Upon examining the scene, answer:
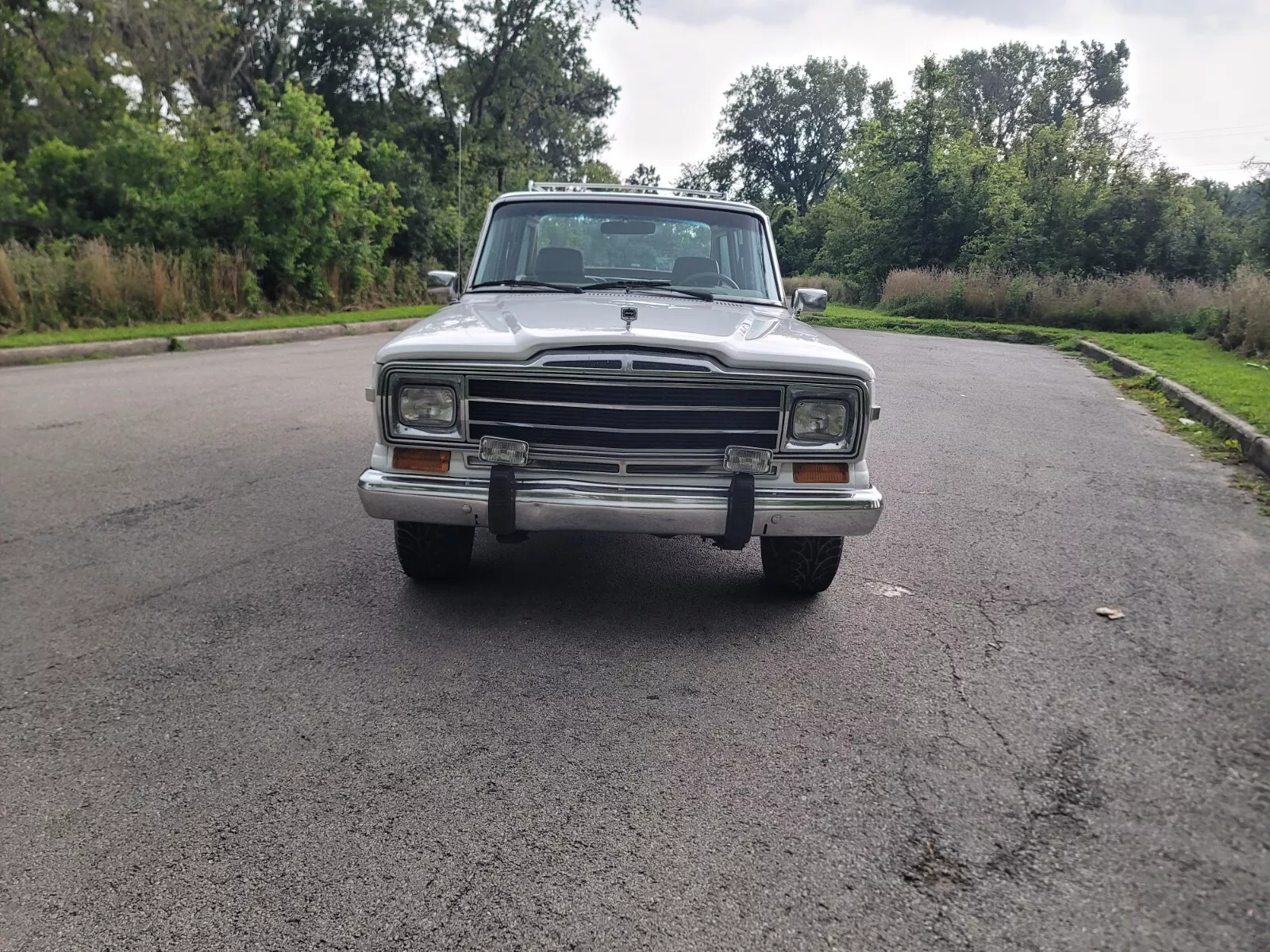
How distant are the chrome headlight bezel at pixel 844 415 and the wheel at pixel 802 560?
403mm

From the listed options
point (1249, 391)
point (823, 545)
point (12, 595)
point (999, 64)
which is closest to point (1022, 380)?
point (1249, 391)

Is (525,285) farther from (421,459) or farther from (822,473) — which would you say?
(822,473)

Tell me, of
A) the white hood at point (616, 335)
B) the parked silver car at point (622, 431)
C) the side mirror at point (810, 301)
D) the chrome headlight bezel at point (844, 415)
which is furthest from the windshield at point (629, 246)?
the chrome headlight bezel at point (844, 415)

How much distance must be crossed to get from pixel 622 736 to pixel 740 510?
1007mm

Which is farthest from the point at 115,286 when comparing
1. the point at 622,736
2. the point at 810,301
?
the point at 622,736

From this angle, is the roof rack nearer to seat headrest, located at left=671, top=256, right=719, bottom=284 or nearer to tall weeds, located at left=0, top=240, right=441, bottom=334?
seat headrest, located at left=671, top=256, right=719, bottom=284

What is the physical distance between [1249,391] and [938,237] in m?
21.8

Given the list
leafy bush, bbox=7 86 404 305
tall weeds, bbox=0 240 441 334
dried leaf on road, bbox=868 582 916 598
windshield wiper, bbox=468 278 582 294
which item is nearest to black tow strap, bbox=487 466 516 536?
windshield wiper, bbox=468 278 582 294

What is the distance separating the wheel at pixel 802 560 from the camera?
13.4 ft

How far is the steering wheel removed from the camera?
5043 millimetres

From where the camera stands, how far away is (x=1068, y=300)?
2356 centimetres

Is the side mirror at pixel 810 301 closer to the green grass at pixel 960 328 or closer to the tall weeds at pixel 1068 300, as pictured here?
the tall weeds at pixel 1068 300

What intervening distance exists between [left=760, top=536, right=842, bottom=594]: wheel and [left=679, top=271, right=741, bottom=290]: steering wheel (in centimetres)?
155

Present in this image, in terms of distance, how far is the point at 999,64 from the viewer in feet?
250
